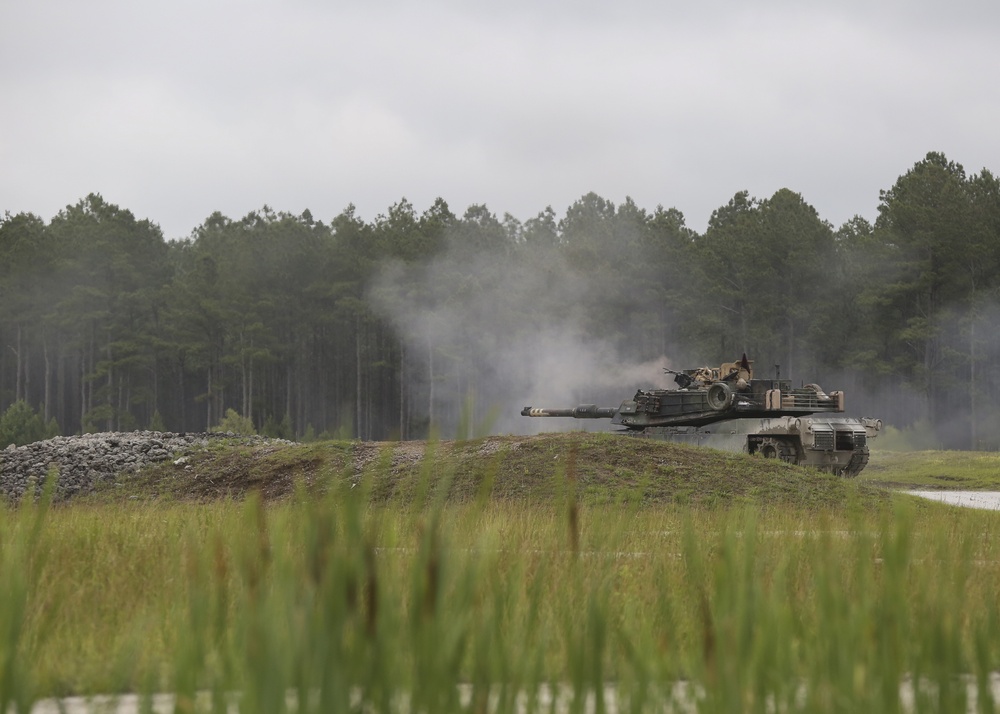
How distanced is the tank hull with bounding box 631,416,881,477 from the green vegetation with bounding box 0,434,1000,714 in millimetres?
11105

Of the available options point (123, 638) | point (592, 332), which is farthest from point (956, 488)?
point (592, 332)

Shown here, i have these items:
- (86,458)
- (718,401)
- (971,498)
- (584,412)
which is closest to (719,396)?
(718,401)

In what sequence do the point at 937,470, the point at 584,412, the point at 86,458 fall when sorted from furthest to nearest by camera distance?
1. the point at 937,470
2. the point at 584,412
3. the point at 86,458

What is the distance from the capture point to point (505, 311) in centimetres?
5475

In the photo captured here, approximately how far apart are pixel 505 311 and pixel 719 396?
109 ft

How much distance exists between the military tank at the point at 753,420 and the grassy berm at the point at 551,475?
3599 millimetres

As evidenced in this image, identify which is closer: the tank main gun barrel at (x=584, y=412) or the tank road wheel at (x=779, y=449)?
the tank road wheel at (x=779, y=449)

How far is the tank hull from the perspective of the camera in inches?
845

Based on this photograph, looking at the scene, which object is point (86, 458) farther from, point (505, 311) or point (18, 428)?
point (505, 311)

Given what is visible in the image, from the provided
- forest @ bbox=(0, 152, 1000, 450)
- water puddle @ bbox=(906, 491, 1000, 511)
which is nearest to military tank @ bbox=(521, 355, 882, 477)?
water puddle @ bbox=(906, 491, 1000, 511)

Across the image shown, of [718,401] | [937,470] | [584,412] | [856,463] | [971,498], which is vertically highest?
[718,401]

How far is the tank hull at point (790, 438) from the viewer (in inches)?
845

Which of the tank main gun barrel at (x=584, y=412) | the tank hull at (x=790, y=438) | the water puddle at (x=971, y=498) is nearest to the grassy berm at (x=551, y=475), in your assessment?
the water puddle at (x=971, y=498)

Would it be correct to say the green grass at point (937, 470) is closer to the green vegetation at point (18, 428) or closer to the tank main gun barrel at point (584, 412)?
the tank main gun barrel at point (584, 412)
